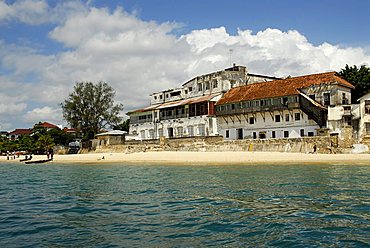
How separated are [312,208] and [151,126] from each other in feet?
184

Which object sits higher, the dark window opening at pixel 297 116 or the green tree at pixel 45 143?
the dark window opening at pixel 297 116

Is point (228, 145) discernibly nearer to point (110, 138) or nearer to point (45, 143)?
point (110, 138)

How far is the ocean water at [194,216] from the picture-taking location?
34.8 ft

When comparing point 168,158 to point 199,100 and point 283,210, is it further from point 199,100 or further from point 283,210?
point 283,210

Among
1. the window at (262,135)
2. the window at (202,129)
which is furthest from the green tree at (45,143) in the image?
the window at (262,135)

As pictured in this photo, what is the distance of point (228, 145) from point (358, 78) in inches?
829

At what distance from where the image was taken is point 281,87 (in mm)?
53469

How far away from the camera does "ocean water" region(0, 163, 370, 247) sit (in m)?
10.6

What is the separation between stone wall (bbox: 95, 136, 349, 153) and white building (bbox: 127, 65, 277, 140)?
19.0 ft

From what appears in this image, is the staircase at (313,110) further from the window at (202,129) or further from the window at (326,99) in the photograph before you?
the window at (202,129)

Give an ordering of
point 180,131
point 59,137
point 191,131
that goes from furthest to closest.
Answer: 1. point 59,137
2. point 180,131
3. point 191,131

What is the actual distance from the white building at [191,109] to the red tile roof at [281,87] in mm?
3027

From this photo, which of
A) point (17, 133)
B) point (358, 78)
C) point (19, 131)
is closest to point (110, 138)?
point (358, 78)

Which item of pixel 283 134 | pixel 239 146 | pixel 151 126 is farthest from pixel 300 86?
pixel 151 126
